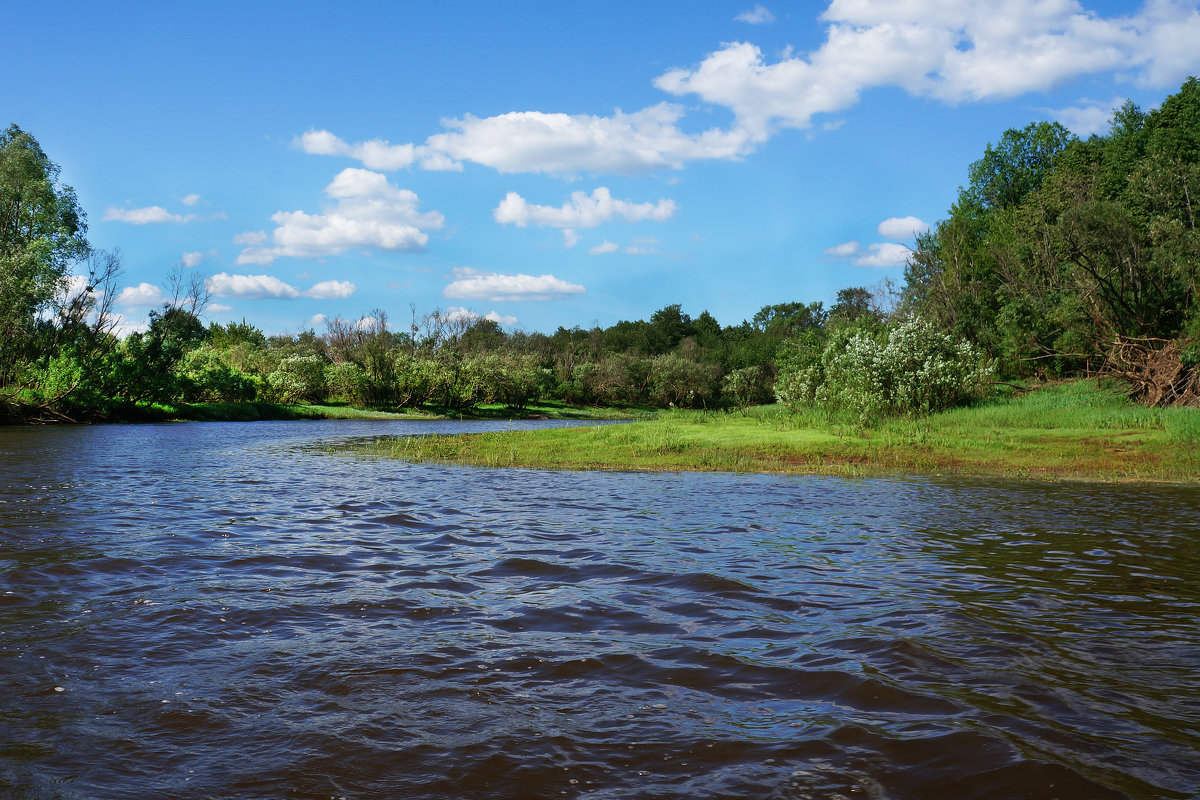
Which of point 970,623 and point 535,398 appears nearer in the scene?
point 970,623

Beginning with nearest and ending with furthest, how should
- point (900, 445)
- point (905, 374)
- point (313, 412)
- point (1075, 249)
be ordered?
point (900, 445) → point (905, 374) → point (1075, 249) → point (313, 412)

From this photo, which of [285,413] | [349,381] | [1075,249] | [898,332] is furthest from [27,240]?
[1075,249]

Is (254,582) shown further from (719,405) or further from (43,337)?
(719,405)

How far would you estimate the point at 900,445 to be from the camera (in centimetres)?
2314

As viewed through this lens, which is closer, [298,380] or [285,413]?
[285,413]

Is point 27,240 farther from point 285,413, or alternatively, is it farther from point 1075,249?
point 1075,249

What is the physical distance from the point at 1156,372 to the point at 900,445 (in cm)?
1351

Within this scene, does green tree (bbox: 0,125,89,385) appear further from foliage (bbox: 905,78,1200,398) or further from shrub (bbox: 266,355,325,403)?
foliage (bbox: 905,78,1200,398)

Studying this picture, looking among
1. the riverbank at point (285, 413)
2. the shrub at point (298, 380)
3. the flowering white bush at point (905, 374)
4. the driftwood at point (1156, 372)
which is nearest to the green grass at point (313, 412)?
the riverbank at point (285, 413)

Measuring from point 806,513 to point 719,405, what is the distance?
7822 cm

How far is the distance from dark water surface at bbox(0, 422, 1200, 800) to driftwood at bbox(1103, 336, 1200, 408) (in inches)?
704

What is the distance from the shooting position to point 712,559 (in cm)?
1020

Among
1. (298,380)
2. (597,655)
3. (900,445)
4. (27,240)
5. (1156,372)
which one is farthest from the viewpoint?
(298,380)

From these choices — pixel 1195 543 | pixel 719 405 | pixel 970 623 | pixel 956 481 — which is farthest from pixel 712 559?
pixel 719 405
